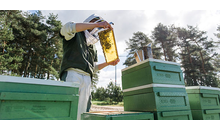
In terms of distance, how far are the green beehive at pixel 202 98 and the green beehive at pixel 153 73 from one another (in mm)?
488

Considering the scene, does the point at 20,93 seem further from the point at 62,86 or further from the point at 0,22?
the point at 0,22

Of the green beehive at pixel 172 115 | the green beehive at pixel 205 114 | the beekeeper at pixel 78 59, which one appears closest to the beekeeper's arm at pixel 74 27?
the beekeeper at pixel 78 59

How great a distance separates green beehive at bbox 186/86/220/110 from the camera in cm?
220

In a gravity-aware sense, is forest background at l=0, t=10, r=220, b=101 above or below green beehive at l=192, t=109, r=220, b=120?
above

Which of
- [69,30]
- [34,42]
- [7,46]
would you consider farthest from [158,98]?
[34,42]

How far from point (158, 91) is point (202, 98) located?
43.5 inches

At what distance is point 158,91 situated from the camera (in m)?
1.73

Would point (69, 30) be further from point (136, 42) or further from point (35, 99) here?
point (136, 42)

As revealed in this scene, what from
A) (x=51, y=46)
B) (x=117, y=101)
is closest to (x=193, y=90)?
(x=117, y=101)

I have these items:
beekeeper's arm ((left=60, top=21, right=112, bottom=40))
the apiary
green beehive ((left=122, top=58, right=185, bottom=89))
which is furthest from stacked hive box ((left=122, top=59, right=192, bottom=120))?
beekeeper's arm ((left=60, top=21, right=112, bottom=40))

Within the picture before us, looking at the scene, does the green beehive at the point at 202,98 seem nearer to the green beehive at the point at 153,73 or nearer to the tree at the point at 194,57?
the green beehive at the point at 153,73

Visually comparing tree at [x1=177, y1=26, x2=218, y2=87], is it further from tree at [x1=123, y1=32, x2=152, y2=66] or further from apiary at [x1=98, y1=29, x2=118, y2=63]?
apiary at [x1=98, y1=29, x2=118, y2=63]

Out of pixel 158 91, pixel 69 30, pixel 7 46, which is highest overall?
pixel 7 46
